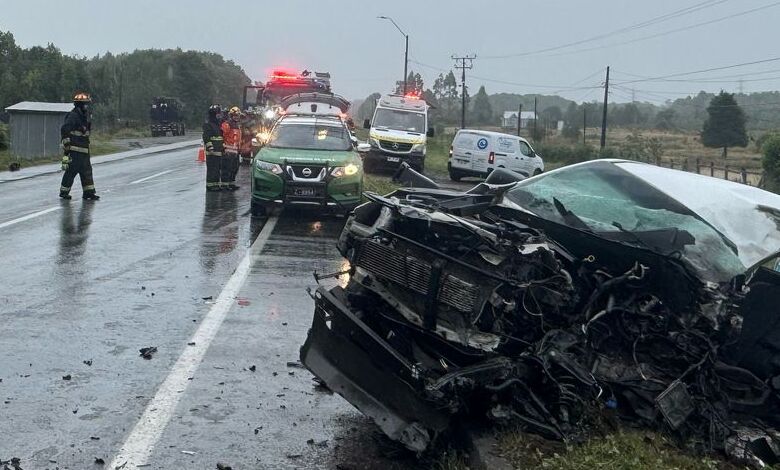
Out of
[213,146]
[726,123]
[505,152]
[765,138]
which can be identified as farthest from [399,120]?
[726,123]

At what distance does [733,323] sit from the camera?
15.2 feet

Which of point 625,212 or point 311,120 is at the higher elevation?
point 311,120

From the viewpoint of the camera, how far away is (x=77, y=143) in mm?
14938

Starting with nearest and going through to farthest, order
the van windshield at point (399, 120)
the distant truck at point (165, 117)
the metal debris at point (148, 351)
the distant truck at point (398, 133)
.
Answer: the metal debris at point (148, 351)
the distant truck at point (398, 133)
the van windshield at point (399, 120)
the distant truck at point (165, 117)

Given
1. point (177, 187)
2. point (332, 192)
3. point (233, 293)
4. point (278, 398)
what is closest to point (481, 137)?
point (177, 187)

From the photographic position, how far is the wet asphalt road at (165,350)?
4.54m

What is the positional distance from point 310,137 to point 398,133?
39.0 feet

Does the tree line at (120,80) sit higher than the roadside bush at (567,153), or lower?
higher

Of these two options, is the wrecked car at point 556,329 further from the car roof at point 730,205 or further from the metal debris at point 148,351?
the metal debris at point 148,351

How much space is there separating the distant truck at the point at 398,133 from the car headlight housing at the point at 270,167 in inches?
496

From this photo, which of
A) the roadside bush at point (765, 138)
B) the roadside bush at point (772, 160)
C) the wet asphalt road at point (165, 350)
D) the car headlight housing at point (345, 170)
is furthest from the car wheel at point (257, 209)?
the roadside bush at point (765, 138)

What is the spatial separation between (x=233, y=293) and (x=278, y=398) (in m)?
3.11

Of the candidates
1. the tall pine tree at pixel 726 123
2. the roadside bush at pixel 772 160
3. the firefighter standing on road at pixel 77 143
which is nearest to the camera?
the firefighter standing on road at pixel 77 143

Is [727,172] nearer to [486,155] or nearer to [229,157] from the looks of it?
[486,155]
